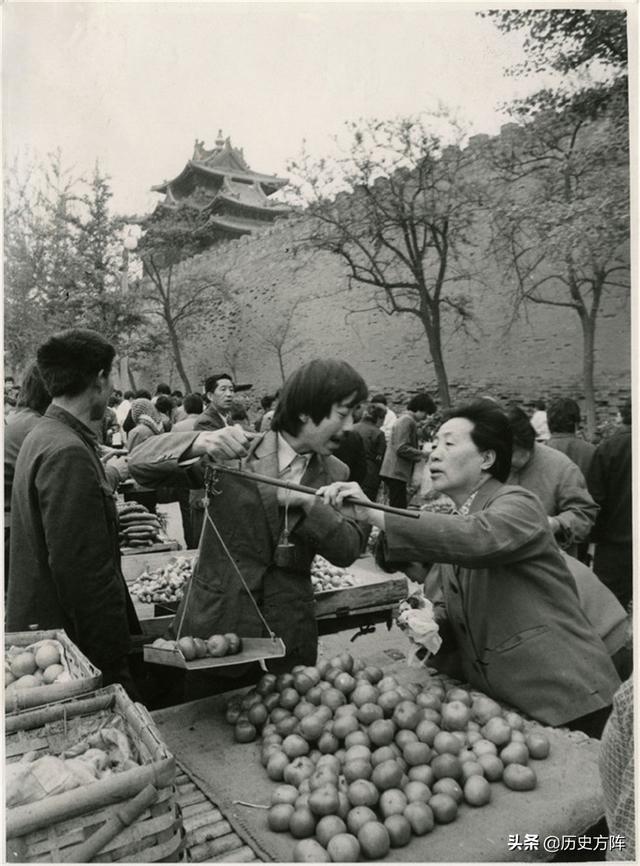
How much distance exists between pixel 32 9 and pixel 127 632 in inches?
84.3

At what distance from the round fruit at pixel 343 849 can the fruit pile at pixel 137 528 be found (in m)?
3.26

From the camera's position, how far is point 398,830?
1.44 metres

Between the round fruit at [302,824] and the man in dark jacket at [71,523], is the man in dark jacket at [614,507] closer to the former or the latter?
the man in dark jacket at [71,523]

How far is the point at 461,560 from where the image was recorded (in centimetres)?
193

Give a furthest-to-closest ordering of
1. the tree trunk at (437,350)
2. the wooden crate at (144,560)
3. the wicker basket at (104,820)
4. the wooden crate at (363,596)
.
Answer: the tree trunk at (437,350), the wooden crate at (144,560), the wooden crate at (363,596), the wicker basket at (104,820)

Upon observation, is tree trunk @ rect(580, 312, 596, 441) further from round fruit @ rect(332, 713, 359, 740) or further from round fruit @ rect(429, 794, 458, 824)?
round fruit @ rect(429, 794, 458, 824)

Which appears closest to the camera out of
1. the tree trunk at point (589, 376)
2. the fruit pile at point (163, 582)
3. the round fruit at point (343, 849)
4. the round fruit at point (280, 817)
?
the round fruit at point (343, 849)

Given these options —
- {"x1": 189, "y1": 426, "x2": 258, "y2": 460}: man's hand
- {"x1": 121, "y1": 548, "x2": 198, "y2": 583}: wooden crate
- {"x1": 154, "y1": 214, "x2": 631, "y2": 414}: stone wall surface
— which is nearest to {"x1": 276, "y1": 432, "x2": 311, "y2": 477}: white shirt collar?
{"x1": 189, "y1": 426, "x2": 258, "y2": 460}: man's hand

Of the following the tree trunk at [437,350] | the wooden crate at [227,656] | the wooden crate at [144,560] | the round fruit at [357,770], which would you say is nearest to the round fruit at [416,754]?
the round fruit at [357,770]

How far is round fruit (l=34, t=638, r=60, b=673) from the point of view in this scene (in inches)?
73.7

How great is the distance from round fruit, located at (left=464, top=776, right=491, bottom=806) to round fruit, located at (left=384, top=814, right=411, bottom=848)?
190mm

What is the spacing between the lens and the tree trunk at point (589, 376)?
44.9 ft

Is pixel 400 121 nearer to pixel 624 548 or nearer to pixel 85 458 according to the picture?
pixel 624 548

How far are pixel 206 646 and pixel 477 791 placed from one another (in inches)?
32.9
